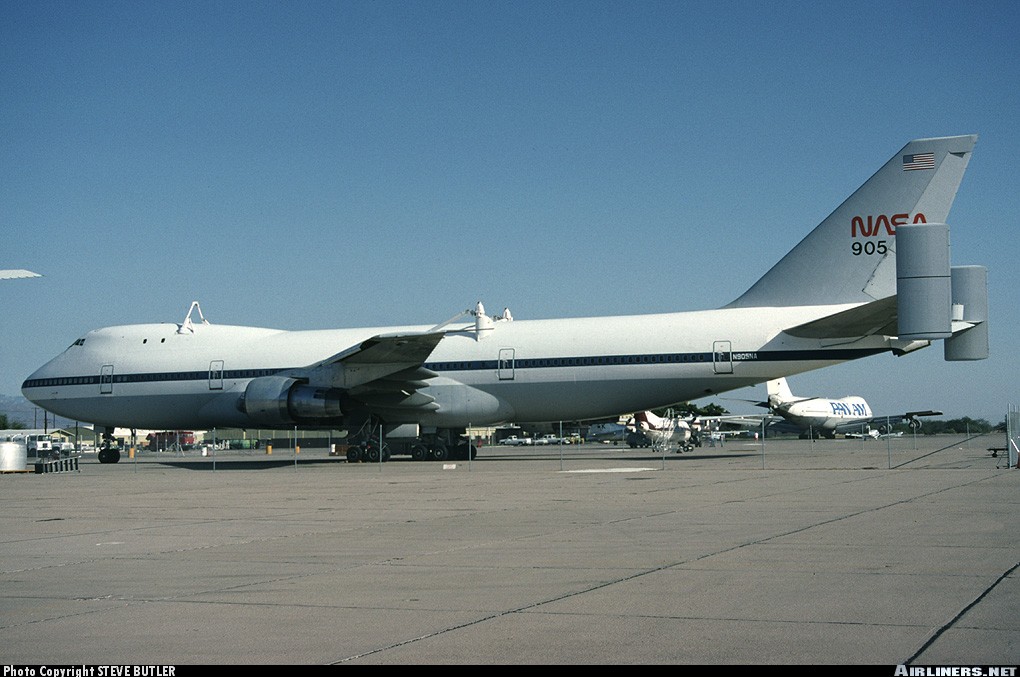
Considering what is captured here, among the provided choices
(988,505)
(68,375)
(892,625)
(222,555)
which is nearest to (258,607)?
(222,555)

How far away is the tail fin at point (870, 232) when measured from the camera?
28.0 meters

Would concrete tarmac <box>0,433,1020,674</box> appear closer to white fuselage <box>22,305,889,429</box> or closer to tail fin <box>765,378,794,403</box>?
white fuselage <box>22,305,889,429</box>

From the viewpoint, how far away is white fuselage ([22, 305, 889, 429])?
95.5 feet

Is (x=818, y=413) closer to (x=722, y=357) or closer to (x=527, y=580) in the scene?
(x=722, y=357)

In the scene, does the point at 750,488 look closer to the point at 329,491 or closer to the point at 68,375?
the point at 329,491

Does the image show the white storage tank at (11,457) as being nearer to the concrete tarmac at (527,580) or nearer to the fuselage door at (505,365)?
the fuselage door at (505,365)

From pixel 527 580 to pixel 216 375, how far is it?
2862cm

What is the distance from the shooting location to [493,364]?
3200 cm

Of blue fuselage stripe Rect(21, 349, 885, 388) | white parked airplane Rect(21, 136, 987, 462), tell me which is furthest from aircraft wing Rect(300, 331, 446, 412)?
blue fuselage stripe Rect(21, 349, 885, 388)

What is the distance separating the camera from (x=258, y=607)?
6.61 m

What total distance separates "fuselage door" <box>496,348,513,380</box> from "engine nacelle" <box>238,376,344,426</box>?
474cm

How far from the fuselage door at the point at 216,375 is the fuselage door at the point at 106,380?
4.01 metres

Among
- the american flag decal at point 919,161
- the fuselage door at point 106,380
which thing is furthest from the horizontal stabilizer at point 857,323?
the fuselage door at point 106,380

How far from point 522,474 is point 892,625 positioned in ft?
59.4
